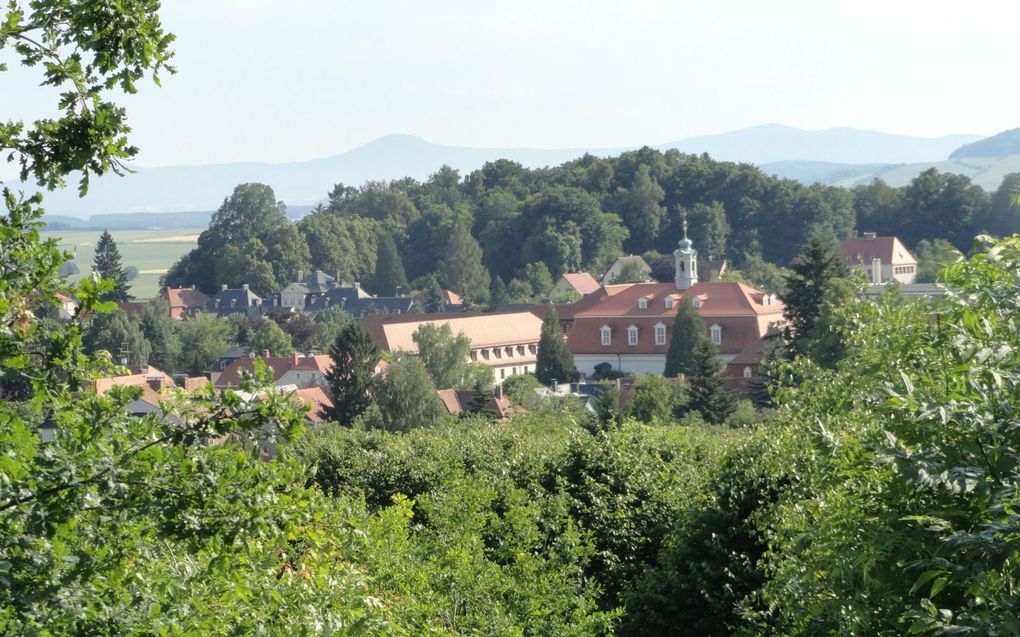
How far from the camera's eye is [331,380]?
70.1m

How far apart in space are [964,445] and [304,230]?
143975 millimetres

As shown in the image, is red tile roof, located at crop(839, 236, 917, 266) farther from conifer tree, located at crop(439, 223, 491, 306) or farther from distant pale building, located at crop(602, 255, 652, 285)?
conifer tree, located at crop(439, 223, 491, 306)

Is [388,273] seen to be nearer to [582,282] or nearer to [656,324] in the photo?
[582,282]

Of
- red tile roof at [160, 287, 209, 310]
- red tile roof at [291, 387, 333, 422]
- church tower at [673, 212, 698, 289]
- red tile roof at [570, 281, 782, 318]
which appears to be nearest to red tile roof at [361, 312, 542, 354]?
red tile roof at [570, 281, 782, 318]

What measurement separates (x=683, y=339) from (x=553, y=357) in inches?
323

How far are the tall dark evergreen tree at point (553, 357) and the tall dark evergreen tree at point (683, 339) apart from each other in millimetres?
6788

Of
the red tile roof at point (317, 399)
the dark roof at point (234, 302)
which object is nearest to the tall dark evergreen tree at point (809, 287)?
the red tile roof at point (317, 399)

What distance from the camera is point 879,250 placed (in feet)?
423

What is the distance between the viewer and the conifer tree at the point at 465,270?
138250 millimetres

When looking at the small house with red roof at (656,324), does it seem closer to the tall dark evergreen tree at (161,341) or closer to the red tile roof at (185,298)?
the tall dark evergreen tree at (161,341)

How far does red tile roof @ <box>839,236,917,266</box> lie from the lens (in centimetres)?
12838

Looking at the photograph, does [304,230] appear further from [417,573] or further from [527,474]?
[417,573]

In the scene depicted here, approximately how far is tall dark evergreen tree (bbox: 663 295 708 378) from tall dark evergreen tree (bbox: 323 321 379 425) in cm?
1956

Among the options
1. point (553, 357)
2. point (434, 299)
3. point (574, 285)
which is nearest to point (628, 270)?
point (574, 285)
